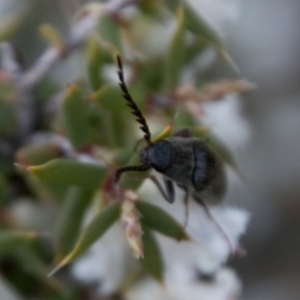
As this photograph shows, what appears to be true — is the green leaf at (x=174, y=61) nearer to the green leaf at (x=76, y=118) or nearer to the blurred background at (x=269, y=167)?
the green leaf at (x=76, y=118)

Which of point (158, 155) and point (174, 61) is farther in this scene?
point (174, 61)

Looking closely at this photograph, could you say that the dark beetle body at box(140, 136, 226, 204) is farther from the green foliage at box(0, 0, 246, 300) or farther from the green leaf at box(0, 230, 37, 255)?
the green leaf at box(0, 230, 37, 255)

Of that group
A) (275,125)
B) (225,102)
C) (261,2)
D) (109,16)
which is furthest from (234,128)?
(261,2)

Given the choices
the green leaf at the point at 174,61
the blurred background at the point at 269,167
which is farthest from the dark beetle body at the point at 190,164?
the blurred background at the point at 269,167

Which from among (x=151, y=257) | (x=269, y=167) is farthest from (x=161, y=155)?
(x=269, y=167)

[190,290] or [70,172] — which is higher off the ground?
[70,172]

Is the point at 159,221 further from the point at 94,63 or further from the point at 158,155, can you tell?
the point at 94,63

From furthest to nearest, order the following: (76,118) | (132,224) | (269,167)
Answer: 1. (269,167)
2. (76,118)
3. (132,224)
